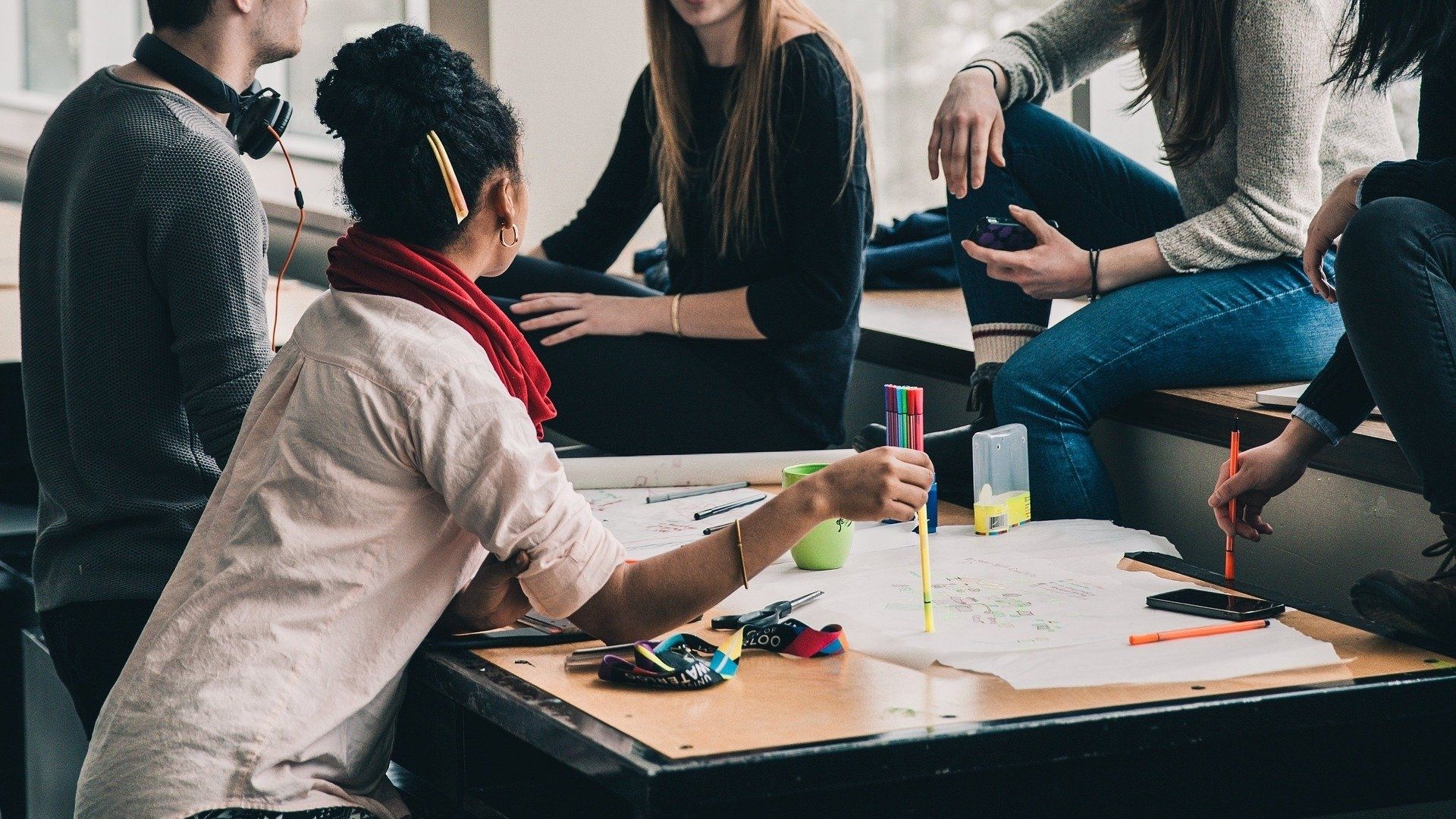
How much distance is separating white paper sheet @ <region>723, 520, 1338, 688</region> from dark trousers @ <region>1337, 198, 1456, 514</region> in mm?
207

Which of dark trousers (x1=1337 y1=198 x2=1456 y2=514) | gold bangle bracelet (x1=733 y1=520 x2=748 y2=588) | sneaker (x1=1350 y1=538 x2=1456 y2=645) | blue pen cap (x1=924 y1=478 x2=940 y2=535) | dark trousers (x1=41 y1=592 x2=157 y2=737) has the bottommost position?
dark trousers (x1=41 y1=592 x2=157 y2=737)

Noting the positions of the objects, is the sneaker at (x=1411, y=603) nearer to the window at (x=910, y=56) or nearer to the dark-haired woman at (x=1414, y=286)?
the dark-haired woman at (x=1414, y=286)

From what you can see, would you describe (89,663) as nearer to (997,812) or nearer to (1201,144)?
(997,812)

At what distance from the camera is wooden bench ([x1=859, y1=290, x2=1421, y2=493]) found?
155cm

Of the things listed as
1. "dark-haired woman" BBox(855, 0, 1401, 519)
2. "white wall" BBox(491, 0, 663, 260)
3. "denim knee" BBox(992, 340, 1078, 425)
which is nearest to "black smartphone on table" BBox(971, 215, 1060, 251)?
"dark-haired woman" BBox(855, 0, 1401, 519)

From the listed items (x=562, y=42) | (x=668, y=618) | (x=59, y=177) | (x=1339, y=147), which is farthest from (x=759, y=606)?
(x=562, y=42)

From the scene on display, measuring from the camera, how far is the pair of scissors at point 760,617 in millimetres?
1215

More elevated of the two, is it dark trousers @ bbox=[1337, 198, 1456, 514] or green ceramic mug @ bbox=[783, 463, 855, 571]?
dark trousers @ bbox=[1337, 198, 1456, 514]

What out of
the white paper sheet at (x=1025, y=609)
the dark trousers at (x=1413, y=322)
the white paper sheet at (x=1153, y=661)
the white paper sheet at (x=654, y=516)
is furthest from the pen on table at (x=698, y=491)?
the dark trousers at (x=1413, y=322)

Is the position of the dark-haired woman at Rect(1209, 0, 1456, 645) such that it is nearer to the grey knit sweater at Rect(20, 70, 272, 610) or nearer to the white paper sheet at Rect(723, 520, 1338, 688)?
the white paper sheet at Rect(723, 520, 1338, 688)

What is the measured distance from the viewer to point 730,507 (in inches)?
65.3

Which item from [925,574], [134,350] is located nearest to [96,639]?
[134,350]

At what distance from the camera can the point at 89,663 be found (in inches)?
56.2

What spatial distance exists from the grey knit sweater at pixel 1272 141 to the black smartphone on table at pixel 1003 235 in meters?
0.16
